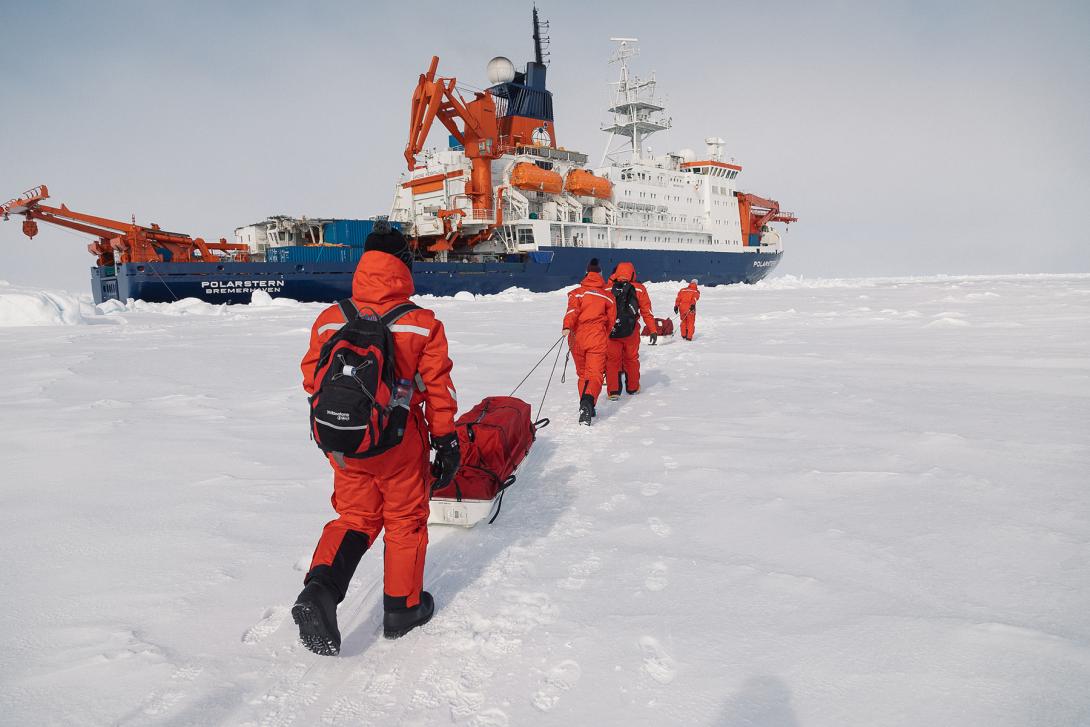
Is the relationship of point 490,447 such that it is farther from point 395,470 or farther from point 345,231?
point 345,231

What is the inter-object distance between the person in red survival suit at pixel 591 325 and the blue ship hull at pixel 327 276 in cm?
1434

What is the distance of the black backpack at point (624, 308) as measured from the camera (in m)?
4.96

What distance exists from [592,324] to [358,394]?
3.22m

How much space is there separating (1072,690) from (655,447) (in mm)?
2428

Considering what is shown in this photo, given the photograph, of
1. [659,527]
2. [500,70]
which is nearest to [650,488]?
[659,527]

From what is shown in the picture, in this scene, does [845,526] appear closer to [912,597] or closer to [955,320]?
[912,597]

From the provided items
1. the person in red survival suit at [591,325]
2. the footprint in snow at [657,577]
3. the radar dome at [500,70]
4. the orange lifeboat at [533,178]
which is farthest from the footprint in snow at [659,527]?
the radar dome at [500,70]

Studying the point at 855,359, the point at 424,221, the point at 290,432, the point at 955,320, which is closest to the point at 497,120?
the point at 424,221

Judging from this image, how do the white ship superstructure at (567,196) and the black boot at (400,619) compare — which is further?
the white ship superstructure at (567,196)

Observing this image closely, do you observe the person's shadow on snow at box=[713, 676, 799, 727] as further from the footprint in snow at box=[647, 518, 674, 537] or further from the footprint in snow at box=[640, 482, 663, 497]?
the footprint in snow at box=[640, 482, 663, 497]

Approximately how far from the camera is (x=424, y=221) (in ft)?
69.1

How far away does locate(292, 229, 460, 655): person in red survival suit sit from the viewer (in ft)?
6.09

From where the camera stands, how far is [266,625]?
1892mm

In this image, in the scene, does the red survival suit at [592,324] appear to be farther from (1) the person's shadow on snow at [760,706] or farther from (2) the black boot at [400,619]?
(1) the person's shadow on snow at [760,706]
